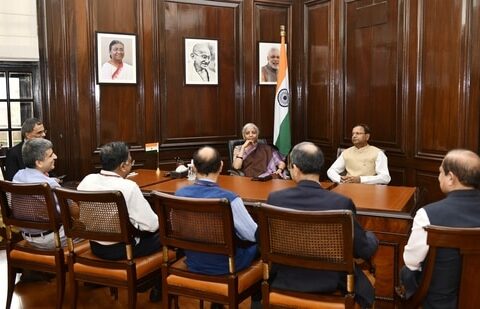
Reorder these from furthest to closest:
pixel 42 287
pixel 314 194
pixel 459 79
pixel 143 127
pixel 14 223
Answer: pixel 143 127, pixel 459 79, pixel 42 287, pixel 14 223, pixel 314 194

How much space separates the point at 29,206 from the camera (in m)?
3.02

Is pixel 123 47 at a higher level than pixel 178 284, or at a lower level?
higher

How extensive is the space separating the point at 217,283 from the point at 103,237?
69 centimetres

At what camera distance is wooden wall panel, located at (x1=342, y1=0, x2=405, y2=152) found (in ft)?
17.9

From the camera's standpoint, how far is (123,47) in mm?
5621

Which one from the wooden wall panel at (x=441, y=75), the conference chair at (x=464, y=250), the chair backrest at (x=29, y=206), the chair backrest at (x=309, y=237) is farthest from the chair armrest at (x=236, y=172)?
the conference chair at (x=464, y=250)

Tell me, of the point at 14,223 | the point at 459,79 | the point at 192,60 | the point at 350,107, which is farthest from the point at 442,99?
the point at 14,223

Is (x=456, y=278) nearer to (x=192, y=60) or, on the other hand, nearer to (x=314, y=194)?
(x=314, y=194)

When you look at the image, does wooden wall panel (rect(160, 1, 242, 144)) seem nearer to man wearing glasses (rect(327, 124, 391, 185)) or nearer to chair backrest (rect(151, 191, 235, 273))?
man wearing glasses (rect(327, 124, 391, 185))

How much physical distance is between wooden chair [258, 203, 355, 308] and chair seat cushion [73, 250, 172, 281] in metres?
0.86

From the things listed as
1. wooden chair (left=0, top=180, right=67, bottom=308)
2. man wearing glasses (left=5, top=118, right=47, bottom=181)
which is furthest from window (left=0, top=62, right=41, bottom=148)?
wooden chair (left=0, top=180, right=67, bottom=308)

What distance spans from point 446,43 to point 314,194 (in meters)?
3.26

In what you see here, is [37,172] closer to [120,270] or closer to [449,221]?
[120,270]

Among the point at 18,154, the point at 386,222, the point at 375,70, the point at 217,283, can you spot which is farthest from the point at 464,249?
the point at 375,70
